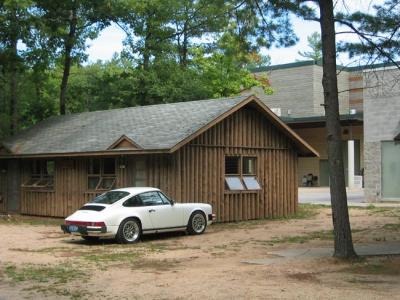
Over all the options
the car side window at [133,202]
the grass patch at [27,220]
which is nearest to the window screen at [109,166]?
the grass patch at [27,220]

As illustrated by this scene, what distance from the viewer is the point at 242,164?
23.0 metres

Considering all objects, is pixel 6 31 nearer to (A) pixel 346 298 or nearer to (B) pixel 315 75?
(A) pixel 346 298

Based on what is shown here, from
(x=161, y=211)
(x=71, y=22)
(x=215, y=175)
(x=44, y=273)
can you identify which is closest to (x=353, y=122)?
(x=71, y=22)

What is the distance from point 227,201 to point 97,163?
496 centimetres

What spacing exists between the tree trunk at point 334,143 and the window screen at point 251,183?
1046 centimetres

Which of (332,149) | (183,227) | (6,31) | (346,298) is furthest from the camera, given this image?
(6,31)

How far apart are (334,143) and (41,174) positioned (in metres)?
15.9

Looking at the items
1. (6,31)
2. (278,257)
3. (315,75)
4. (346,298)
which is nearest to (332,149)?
(278,257)

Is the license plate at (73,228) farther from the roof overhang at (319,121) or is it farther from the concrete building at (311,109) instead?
the concrete building at (311,109)

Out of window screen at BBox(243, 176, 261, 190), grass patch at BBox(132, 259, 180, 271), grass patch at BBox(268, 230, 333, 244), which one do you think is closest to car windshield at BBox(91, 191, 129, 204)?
grass patch at BBox(132, 259, 180, 271)

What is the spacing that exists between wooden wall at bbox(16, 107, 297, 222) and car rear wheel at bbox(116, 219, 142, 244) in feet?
13.6

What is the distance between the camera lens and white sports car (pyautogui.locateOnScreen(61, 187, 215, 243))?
15.7 meters

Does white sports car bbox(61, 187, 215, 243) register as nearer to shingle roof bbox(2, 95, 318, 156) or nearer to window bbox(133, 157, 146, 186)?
shingle roof bbox(2, 95, 318, 156)

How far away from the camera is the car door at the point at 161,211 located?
1669 cm
